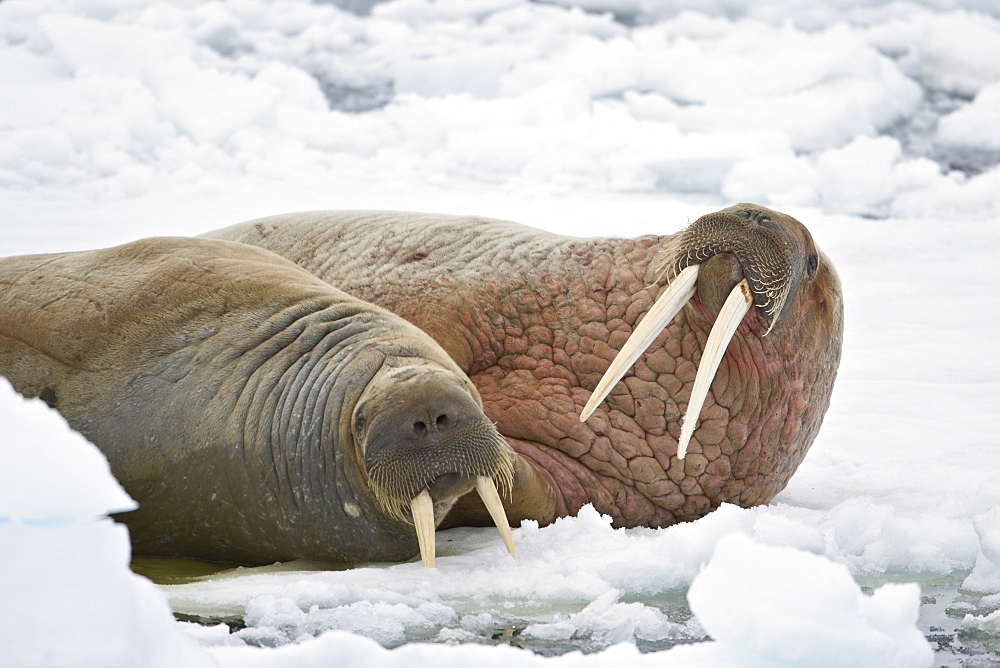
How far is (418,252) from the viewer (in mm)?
5211

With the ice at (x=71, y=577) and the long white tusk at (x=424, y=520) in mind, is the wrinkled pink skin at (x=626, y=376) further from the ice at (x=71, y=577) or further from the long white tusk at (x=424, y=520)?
the ice at (x=71, y=577)

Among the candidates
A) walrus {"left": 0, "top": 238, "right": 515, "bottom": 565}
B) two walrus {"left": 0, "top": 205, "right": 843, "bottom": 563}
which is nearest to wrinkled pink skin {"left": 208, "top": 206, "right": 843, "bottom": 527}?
two walrus {"left": 0, "top": 205, "right": 843, "bottom": 563}

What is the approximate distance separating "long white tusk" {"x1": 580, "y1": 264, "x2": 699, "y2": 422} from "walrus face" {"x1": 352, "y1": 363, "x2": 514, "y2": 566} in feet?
2.08

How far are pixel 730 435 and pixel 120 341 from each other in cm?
233

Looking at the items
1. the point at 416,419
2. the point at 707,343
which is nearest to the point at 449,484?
the point at 416,419

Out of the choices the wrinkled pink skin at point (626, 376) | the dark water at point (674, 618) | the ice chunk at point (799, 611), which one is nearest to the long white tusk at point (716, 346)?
the wrinkled pink skin at point (626, 376)

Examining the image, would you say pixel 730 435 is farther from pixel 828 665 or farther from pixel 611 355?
pixel 828 665

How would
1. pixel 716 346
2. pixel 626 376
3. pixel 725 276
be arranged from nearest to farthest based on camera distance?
1. pixel 716 346
2. pixel 725 276
3. pixel 626 376

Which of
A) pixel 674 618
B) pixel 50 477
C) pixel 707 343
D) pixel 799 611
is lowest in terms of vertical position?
pixel 674 618

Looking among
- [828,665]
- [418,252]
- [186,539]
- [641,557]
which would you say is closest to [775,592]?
[828,665]

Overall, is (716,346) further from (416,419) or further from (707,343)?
(416,419)

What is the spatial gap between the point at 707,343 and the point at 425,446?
1233 millimetres

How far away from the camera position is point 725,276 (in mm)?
4242

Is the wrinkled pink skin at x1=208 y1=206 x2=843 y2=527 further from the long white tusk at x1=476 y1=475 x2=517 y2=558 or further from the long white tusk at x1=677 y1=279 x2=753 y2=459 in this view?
the long white tusk at x1=476 y1=475 x2=517 y2=558
